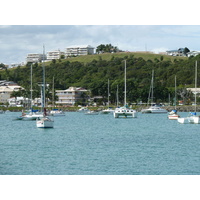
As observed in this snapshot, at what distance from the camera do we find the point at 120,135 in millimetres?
42438

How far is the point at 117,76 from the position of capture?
150 metres

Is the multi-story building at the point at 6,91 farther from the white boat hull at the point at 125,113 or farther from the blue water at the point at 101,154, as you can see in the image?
the blue water at the point at 101,154

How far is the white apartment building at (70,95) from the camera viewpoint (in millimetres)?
140875

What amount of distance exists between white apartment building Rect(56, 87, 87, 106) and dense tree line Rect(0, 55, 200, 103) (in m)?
3.26

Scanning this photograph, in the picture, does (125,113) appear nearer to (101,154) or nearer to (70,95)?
(101,154)

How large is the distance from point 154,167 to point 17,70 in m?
162

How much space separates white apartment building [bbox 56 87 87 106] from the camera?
141 m

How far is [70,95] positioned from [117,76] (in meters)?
16.2

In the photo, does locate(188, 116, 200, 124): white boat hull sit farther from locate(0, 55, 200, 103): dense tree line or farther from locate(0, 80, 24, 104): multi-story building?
locate(0, 80, 24, 104): multi-story building

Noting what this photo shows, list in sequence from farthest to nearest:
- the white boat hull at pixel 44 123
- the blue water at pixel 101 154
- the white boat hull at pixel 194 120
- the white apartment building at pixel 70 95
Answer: the white apartment building at pixel 70 95 < the white boat hull at pixel 194 120 < the white boat hull at pixel 44 123 < the blue water at pixel 101 154

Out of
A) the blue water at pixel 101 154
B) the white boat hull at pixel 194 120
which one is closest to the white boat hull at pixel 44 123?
the blue water at pixel 101 154

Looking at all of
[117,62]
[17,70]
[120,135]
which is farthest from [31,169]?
[17,70]

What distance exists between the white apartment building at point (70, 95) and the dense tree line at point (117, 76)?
129 inches

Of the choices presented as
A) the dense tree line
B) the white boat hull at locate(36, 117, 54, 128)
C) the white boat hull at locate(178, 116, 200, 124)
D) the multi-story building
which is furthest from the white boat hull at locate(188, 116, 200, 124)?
the multi-story building
